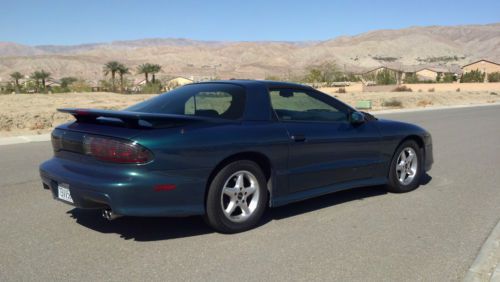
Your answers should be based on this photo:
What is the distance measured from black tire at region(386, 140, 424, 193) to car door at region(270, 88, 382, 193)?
324 millimetres

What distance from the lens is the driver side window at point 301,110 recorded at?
19.6 feet

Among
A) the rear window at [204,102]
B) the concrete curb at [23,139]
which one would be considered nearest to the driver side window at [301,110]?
the rear window at [204,102]

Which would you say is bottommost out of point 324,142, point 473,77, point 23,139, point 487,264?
point 473,77

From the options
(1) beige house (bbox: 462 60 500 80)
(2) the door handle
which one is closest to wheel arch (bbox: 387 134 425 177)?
(2) the door handle

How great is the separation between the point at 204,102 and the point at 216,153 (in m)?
0.98

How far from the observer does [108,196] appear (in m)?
4.55

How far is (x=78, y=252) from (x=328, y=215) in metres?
2.72

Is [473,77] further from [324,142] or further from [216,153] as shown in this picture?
[216,153]

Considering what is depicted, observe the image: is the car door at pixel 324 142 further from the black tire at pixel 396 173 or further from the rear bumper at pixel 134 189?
the rear bumper at pixel 134 189

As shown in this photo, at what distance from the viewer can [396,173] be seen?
7.04m

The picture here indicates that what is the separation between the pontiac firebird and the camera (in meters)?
4.64

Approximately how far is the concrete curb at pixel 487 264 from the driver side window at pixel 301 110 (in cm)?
214

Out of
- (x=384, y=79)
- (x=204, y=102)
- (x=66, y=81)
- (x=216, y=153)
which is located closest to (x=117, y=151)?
(x=216, y=153)

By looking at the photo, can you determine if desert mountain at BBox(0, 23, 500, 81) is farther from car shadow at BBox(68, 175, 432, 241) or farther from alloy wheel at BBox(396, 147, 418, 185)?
car shadow at BBox(68, 175, 432, 241)
